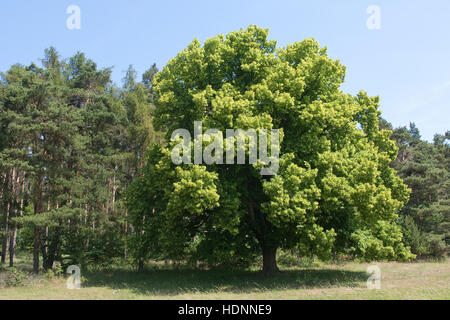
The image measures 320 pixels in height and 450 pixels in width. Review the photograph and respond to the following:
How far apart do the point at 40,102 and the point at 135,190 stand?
31.5ft

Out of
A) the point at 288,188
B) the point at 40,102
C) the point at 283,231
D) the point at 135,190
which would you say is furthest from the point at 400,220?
the point at 40,102

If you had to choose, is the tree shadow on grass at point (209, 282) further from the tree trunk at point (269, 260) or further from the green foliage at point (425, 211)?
the green foliage at point (425, 211)

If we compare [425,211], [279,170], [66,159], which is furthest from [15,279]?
[425,211]

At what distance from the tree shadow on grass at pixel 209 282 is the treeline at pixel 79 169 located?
166cm

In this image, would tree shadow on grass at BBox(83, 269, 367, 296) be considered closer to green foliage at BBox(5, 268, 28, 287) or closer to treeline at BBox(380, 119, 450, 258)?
green foliage at BBox(5, 268, 28, 287)

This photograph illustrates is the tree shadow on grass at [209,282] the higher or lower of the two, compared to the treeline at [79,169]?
lower

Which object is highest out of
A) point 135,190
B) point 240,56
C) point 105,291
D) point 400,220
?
point 240,56

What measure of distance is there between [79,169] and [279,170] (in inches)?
676

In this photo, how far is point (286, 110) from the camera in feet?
54.3

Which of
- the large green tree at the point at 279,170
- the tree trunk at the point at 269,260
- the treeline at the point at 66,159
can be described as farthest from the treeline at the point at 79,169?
the tree trunk at the point at 269,260

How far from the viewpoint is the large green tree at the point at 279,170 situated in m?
14.9

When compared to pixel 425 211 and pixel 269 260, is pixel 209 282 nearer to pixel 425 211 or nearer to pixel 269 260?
pixel 269 260

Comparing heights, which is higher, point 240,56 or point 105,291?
point 240,56
